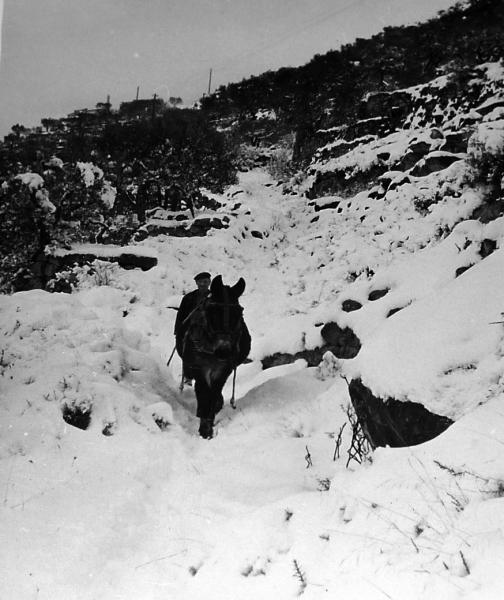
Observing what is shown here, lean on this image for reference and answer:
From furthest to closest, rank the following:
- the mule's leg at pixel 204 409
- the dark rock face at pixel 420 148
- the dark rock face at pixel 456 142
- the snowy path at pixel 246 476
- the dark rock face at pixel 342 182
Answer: the dark rock face at pixel 342 182 < the dark rock face at pixel 420 148 < the dark rock face at pixel 456 142 < the mule's leg at pixel 204 409 < the snowy path at pixel 246 476

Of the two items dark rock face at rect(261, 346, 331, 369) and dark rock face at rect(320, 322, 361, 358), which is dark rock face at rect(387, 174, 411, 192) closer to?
dark rock face at rect(320, 322, 361, 358)

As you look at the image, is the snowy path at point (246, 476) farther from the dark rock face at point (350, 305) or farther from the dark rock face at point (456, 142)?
the dark rock face at point (456, 142)

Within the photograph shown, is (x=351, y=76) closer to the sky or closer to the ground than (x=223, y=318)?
closer to the sky

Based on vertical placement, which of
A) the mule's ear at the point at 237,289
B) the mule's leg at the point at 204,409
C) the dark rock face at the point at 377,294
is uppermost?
the mule's ear at the point at 237,289

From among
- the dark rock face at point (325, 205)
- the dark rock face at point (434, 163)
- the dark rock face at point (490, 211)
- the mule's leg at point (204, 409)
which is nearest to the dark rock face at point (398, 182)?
the dark rock face at point (434, 163)

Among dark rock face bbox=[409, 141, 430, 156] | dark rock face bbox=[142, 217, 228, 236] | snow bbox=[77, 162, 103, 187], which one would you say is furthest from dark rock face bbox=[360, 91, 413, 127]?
snow bbox=[77, 162, 103, 187]

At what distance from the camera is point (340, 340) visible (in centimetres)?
718

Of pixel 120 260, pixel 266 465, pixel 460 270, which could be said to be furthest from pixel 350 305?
pixel 120 260

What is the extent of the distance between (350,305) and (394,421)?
5.01m

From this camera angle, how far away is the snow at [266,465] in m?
2.07

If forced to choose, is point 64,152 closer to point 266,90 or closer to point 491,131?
point 491,131

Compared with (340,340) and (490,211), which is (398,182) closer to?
(490,211)

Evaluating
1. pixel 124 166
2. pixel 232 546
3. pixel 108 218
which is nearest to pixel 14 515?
pixel 232 546

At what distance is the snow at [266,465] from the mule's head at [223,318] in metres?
0.98
